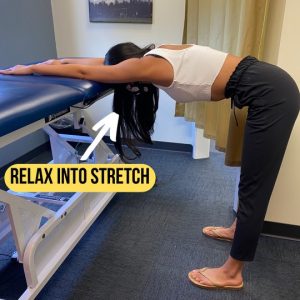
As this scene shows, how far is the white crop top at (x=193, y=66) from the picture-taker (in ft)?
3.72

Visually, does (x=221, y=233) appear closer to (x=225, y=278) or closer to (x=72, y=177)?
(x=225, y=278)

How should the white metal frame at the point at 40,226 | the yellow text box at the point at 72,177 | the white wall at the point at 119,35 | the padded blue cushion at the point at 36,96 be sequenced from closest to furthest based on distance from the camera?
the padded blue cushion at the point at 36,96
the white metal frame at the point at 40,226
the yellow text box at the point at 72,177
the white wall at the point at 119,35

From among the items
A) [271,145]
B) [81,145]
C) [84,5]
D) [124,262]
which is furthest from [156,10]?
[124,262]

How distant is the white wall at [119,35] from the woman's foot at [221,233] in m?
1.18

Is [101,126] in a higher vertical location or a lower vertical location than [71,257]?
higher

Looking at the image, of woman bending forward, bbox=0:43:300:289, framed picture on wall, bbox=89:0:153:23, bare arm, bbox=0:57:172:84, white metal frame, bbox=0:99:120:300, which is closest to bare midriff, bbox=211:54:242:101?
woman bending forward, bbox=0:43:300:289

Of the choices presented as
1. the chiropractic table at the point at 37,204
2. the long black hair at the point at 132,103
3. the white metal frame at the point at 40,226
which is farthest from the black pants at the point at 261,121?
the white metal frame at the point at 40,226

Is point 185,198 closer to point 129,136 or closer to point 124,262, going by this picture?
point 124,262

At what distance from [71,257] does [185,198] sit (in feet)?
2.85

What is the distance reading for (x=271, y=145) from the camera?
1.16 metres

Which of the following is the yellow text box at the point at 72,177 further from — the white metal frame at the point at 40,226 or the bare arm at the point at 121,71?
the bare arm at the point at 121,71

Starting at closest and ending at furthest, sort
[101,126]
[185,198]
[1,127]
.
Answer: [1,127], [101,126], [185,198]

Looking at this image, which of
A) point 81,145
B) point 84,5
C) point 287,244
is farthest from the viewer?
point 81,145

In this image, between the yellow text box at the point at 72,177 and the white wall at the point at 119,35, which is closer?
the yellow text box at the point at 72,177
